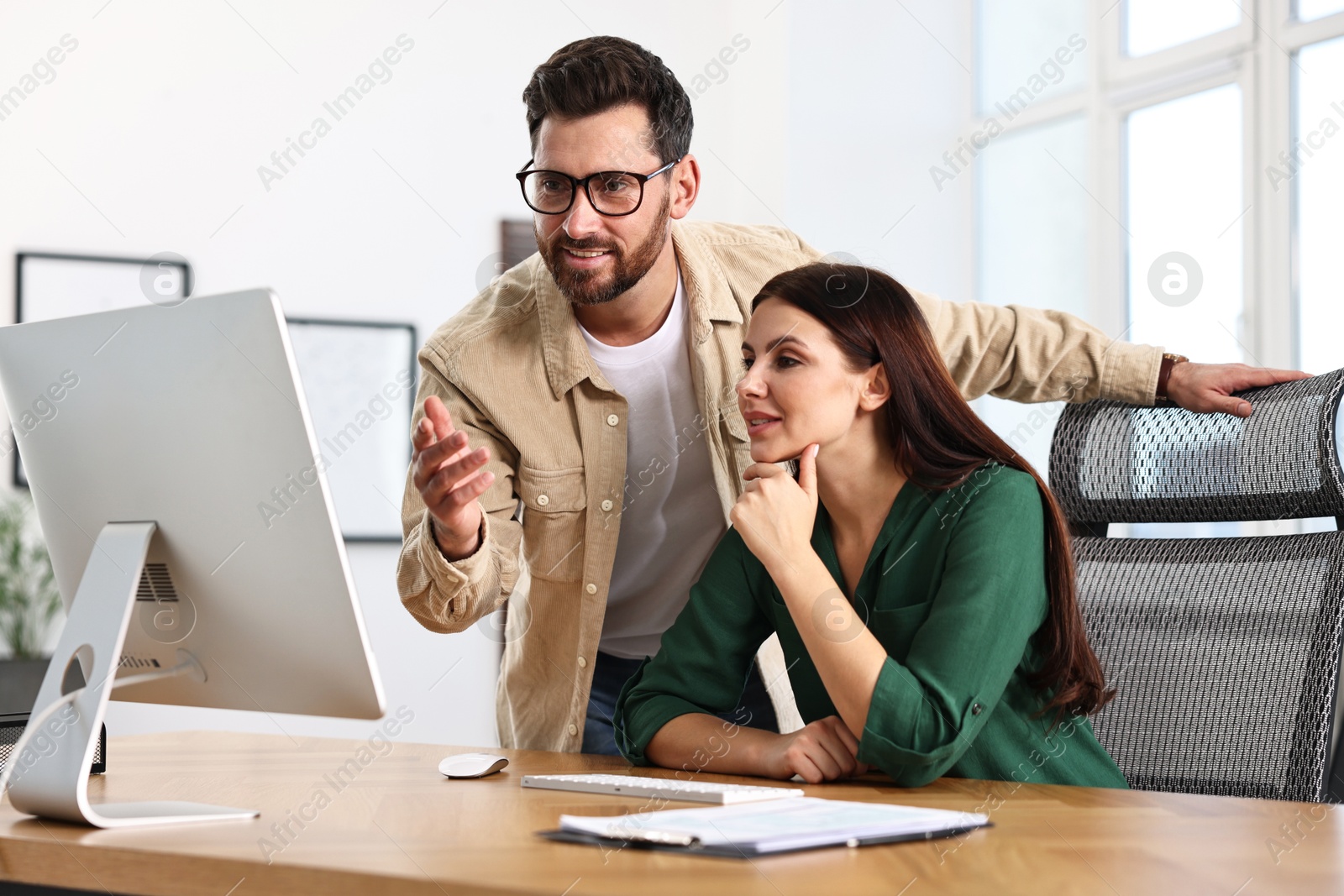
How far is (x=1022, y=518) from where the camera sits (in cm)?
141

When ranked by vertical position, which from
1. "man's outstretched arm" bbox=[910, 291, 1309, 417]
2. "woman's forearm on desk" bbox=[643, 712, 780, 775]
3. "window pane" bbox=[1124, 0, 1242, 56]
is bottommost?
"woman's forearm on desk" bbox=[643, 712, 780, 775]

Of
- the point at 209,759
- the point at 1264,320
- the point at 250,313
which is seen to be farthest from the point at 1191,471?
the point at 1264,320

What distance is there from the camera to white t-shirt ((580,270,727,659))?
1970 millimetres

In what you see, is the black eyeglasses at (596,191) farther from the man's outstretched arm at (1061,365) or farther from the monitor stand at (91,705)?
the monitor stand at (91,705)

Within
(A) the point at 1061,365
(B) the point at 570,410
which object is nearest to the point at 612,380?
(B) the point at 570,410

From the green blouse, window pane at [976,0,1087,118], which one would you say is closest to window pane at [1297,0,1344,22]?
window pane at [976,0,1087,118]

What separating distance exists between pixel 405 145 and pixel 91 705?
3.26 m

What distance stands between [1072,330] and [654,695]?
0.89 metres

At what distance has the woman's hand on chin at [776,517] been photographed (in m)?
1.41

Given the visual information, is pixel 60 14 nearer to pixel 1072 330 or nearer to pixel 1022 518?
pixel 1072 330

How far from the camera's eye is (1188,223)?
3.65 m

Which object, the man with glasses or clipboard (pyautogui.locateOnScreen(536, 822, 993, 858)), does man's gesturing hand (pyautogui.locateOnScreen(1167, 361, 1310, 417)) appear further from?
clipboard (pyautogui.locateOnScreen(536, 822, 993, 858))

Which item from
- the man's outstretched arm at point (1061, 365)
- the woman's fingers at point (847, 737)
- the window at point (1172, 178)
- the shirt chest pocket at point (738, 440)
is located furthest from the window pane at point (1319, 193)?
the woman's fingers at point (847, 737)

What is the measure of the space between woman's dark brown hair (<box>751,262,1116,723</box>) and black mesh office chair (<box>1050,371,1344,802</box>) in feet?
0.43
